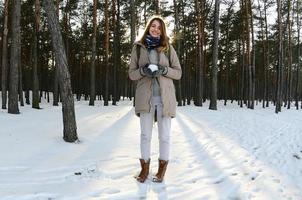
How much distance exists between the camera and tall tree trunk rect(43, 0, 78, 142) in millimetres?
7809

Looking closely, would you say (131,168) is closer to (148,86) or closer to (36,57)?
(148,86)

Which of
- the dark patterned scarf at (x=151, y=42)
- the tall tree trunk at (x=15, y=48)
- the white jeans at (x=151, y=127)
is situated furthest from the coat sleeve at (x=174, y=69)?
the tall tree trunk at (x=15, y=48)

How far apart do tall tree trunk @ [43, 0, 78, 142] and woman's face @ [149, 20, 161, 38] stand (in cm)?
315

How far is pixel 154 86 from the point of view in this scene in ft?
17.3

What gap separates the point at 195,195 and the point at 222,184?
2.37 feet

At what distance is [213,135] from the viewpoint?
415 inches

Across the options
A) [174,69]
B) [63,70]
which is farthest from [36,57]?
[174,69]

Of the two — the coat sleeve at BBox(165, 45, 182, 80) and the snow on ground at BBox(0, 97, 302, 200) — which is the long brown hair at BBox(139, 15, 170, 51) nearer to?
the coat sleeve at BBox(165, 45, 182, 80)

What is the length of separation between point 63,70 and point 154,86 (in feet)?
10.7

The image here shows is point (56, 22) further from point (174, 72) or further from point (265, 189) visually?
point (265, 189)

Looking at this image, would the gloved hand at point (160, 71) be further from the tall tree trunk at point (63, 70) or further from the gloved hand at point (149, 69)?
the tall tree trunk at point (63, 70)

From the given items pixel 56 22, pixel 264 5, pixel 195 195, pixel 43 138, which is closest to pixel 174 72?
pixel 195 195

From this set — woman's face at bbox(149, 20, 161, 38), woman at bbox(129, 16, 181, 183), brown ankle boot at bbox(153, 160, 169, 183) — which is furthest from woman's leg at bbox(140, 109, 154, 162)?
woman's face at bbox(149, 20, 161, 38)

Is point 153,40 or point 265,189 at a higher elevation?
point 153,40
